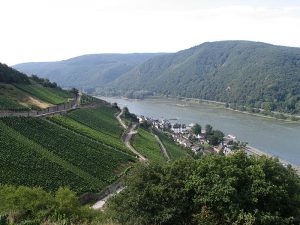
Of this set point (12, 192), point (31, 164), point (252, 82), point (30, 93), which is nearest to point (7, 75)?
point (30, 93)

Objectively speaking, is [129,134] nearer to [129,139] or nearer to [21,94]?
[129,139]

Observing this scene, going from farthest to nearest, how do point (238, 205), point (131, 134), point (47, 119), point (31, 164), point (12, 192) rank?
point (131, 134)
point (47, 119)
point (31, 164)
point (12, 192)
point (238, 205)

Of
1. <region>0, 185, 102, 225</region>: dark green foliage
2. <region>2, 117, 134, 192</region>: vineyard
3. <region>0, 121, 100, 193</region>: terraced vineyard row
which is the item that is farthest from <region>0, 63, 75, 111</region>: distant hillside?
<region>0, 185, 102, 225</region>: dark green foliage

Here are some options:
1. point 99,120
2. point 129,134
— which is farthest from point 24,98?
point 129,134

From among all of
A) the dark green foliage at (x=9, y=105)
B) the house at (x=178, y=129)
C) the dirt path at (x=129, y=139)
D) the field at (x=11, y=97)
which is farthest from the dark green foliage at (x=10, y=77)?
the house at (x=178, y=129)

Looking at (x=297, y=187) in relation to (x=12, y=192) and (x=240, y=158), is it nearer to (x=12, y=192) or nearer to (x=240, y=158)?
(x=240, y=158)

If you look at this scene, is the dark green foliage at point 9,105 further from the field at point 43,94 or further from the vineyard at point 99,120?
the field at point 43,94
